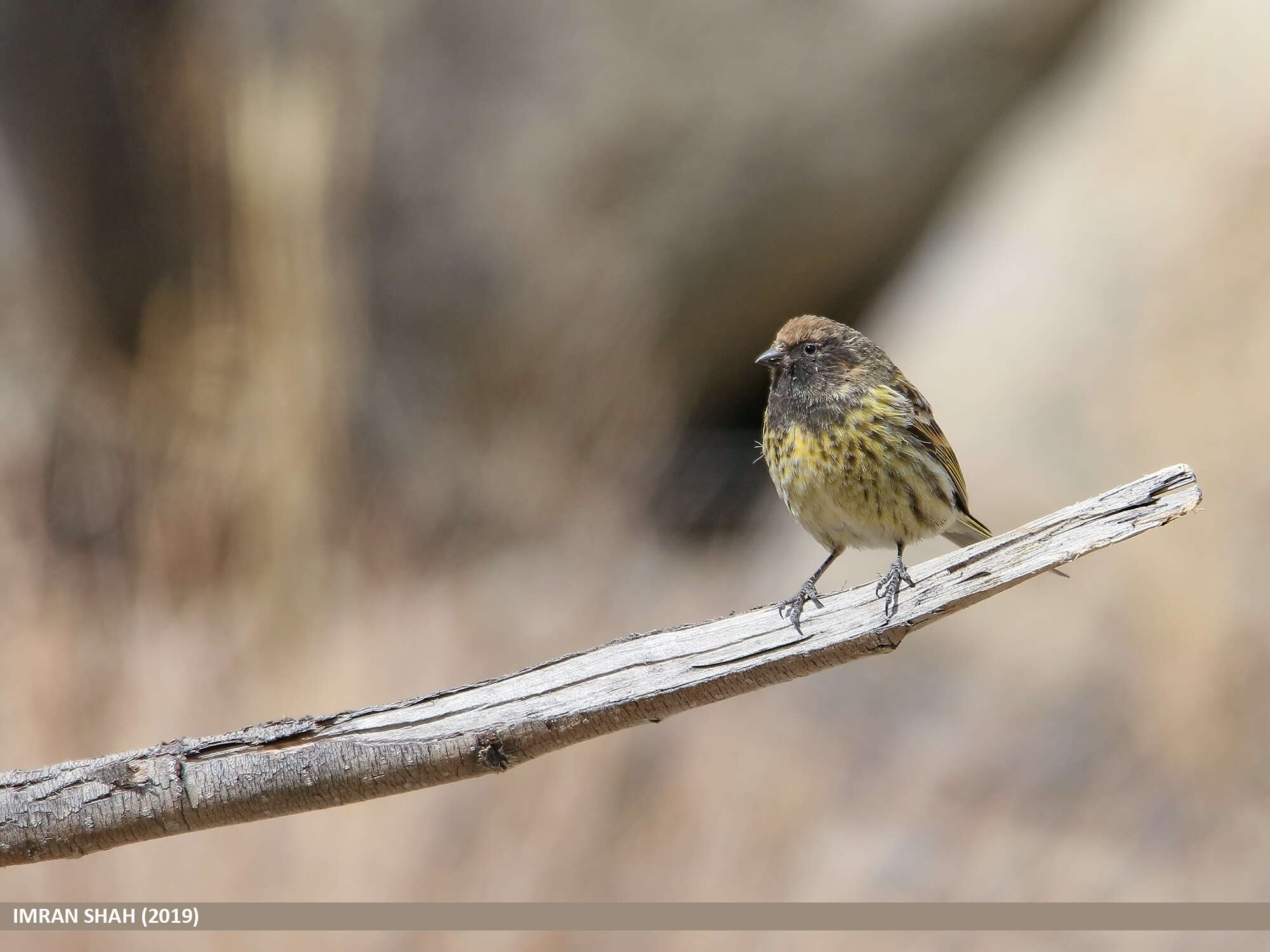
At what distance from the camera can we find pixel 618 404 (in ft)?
25.6

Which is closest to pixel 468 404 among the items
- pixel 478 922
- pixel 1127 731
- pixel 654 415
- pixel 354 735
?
pixel 654 415

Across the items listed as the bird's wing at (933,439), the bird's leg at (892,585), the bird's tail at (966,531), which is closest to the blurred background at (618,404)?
the bird's tail at (966,531)

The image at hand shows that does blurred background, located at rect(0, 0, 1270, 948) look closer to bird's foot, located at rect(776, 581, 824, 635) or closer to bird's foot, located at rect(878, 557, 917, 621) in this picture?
bird's foot, located at rect(776, 581, 824, 635)

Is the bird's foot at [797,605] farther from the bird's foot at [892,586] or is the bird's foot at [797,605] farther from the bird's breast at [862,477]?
the bird's breast at [862,477]

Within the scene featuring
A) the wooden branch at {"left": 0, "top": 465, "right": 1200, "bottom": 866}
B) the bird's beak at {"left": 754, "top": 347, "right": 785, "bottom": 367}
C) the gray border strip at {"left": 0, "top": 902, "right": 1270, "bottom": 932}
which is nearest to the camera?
the wooden branch at {"left": 0, "top": 465, "right": 1200, "bottom": 866}

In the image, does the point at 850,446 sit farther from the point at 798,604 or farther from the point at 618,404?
the point at 618,404

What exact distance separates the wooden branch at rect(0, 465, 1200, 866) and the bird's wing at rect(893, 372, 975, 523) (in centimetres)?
153

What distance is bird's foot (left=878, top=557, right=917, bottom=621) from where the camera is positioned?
3.30m

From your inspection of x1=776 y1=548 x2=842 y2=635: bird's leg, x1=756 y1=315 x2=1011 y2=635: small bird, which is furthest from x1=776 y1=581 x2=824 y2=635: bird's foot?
x1=756 y1=315 x2=1011 y2=635: small bird

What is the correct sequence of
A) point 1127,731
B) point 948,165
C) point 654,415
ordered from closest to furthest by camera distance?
point 1127,731, point 654,415, point 948,165

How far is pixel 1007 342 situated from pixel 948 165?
73.3 inches

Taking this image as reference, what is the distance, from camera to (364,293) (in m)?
8.71

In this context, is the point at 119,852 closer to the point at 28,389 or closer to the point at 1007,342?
the point at 28,389

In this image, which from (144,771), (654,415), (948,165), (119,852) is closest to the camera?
(144,771)
